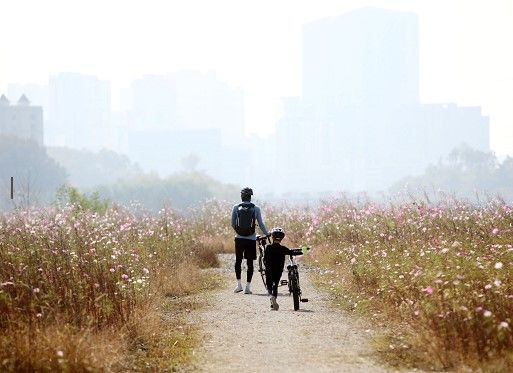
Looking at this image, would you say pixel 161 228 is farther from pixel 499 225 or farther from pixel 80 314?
pixel 80 314

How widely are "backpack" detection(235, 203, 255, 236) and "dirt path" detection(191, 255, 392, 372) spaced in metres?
1.26

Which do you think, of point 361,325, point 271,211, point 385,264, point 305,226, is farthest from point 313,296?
point 271,211

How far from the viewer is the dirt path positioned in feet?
30.1

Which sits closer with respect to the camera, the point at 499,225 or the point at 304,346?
the point at 304,346

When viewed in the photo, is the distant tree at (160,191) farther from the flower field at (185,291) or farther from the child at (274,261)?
the child at (274,261)

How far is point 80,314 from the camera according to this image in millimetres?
9930

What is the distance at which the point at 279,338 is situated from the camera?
1084 cm

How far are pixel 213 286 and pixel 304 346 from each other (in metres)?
7.63

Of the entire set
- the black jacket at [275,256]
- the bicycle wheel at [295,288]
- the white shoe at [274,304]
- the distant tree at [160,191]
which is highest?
the black jacket at [275,256]

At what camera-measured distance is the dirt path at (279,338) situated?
9.17 m

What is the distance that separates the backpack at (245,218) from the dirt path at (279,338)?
4.13 feet

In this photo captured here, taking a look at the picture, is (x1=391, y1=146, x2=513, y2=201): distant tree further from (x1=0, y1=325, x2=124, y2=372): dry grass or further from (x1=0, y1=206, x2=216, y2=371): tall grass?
(x1=0, y1=325, x2=124, y2=372): dry grass

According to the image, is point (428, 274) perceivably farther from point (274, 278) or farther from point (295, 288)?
point (274, 278)

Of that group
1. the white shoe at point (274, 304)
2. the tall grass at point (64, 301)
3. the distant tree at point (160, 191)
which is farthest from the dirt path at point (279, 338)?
the distant tree at point (160, 191)
